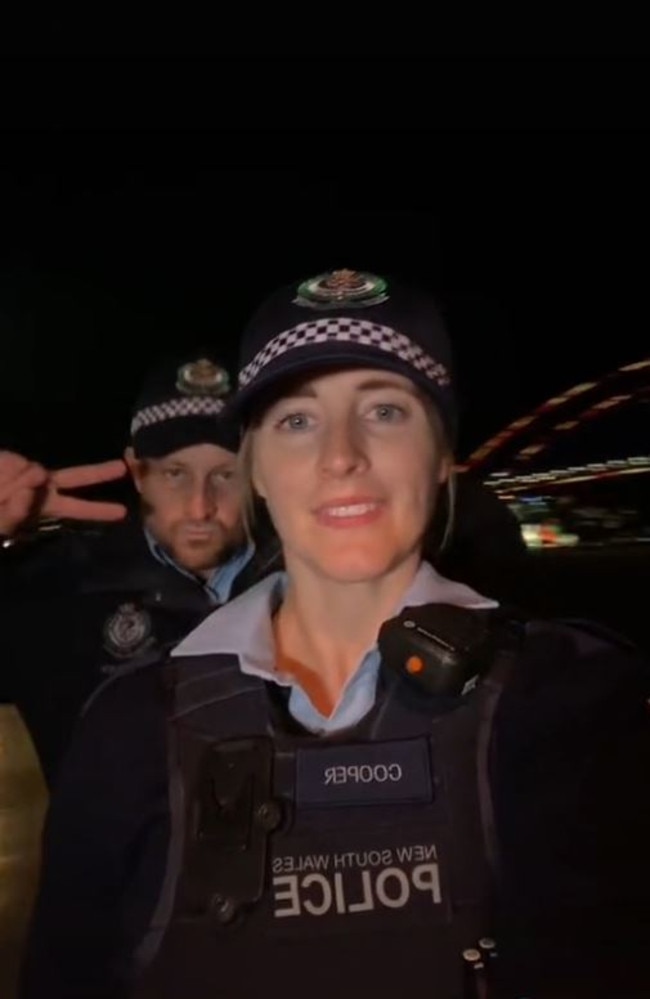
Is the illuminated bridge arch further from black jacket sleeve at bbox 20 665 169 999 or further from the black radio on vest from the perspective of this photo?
black jacket sleeve at bbox 20 665 169 999

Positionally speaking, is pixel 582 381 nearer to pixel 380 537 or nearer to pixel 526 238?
pixel 526 238

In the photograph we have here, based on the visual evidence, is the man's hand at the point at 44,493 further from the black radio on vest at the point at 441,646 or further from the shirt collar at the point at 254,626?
the black radio on vest at the point at 441,646

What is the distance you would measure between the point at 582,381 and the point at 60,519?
1.52ft

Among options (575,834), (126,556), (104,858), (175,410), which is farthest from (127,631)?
(575,834)

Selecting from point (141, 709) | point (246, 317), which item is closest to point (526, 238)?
point (246, 317)

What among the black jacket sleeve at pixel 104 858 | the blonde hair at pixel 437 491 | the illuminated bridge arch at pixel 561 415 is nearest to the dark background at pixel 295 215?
the illuminated bridge arch at pixel 561 415

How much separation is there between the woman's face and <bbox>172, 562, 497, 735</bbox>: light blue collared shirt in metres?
0.03

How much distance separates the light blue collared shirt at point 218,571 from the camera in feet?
3.19

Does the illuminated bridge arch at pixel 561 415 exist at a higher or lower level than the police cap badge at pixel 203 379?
lower

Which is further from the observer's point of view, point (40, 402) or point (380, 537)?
point (40, 402)

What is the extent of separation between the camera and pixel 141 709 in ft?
2.25

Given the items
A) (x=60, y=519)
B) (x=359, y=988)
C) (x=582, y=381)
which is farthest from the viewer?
(x=582, y=381)

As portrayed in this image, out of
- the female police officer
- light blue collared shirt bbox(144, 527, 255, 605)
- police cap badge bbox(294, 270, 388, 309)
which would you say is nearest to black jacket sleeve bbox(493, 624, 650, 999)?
the female police officer

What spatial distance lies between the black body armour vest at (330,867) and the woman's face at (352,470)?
0.34 feet
